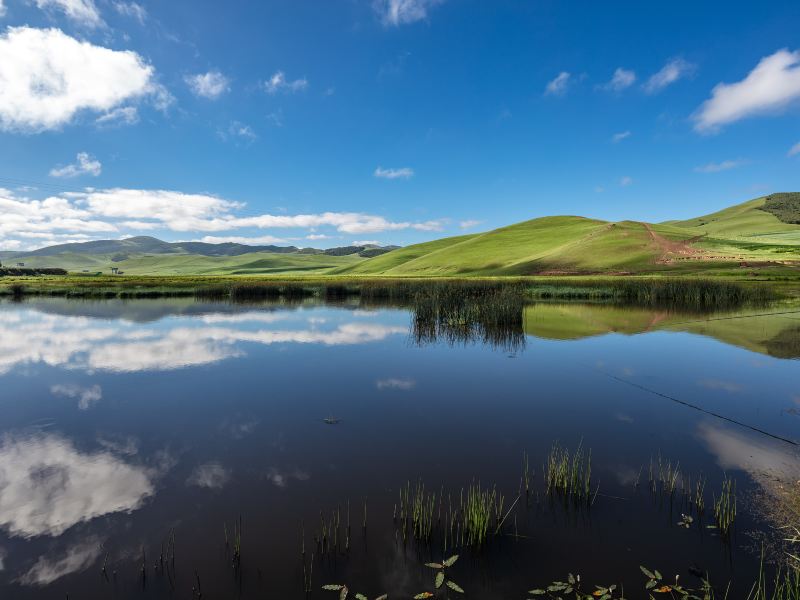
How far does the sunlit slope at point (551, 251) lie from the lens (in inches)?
2928

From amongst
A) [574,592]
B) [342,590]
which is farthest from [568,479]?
[342,590]

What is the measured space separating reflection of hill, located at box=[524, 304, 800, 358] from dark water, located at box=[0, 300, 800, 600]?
0.75 metres

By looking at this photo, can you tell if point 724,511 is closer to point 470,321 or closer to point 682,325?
point 470,321

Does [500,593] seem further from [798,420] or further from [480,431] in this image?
[798,420]

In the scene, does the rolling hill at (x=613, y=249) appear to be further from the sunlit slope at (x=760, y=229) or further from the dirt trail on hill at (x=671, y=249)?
the sunlit slope at (x=760, y=229)

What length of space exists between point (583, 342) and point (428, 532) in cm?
1754

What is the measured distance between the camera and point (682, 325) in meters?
26.0

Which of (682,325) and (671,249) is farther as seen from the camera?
(671,249)

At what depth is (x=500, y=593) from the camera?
5008mm

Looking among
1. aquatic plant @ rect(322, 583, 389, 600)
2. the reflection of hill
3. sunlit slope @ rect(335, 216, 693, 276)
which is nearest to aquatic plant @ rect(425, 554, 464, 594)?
aquatic plant @ rect(322, 583, 389, 600)

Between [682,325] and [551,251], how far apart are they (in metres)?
67.5

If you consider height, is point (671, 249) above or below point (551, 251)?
below

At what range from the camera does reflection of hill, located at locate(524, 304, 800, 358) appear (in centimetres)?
2017

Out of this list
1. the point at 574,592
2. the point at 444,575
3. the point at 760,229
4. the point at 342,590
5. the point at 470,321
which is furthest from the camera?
the point at 760,229
